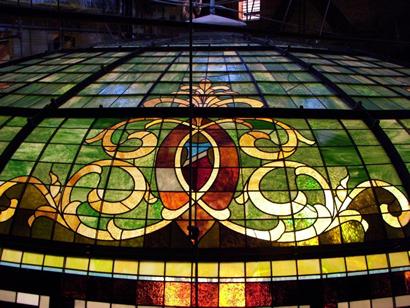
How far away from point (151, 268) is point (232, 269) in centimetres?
139

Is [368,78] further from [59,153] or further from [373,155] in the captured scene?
[59,153]

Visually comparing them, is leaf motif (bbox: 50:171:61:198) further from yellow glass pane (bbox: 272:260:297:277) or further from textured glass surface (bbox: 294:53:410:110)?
textured glass surface (bbox: 294:53:410:110)

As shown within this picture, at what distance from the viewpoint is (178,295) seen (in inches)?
269

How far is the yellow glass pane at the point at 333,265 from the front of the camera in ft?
23.2

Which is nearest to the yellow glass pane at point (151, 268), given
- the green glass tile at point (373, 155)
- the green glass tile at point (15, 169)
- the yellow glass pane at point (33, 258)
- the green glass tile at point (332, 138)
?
the yellow glass pane at point (33, 258)

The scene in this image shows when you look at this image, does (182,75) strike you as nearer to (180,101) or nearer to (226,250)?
(180,101)

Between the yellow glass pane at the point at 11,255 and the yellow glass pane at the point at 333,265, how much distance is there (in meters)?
5.42

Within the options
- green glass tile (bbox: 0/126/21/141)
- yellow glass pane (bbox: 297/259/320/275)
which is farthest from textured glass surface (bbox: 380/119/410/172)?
green glass tile (bbox: 0/126/21/141)

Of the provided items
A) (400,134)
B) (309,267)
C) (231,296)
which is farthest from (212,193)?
(400,134)

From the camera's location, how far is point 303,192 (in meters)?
7.64

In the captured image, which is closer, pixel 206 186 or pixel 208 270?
pixel 208 270

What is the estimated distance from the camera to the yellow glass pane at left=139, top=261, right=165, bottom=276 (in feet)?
22.8

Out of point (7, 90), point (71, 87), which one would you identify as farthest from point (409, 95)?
point (7, 90)

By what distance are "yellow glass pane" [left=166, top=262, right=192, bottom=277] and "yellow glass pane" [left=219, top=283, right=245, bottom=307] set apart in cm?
61
